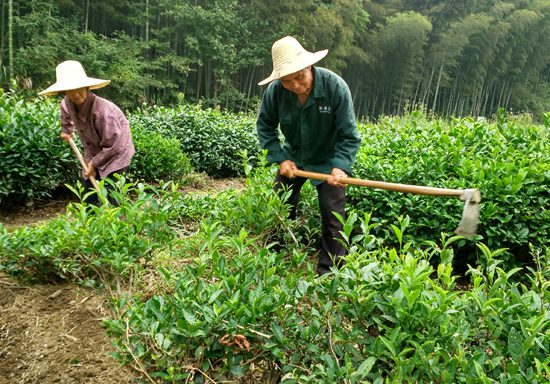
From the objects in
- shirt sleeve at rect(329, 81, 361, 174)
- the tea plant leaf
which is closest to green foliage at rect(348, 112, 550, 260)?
shirt sleeve at rect(329, 81, 361, 174)

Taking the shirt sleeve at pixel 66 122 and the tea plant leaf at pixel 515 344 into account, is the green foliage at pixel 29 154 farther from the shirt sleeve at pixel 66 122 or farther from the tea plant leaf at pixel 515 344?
the tea plant leaf at pixel 515 344

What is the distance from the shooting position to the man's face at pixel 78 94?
3514 millimetres

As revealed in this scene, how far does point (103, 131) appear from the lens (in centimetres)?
362

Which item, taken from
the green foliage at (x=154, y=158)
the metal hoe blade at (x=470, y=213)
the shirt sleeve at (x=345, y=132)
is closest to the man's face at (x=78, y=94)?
the shirt sleeve at (x=345, y=132)

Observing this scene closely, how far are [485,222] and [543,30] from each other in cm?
4382

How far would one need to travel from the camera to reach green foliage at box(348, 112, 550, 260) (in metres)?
3.27

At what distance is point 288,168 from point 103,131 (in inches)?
65.5

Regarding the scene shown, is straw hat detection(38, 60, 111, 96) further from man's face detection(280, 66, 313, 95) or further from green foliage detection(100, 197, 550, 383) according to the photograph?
green foliage detection(100, 197, 550, 383)

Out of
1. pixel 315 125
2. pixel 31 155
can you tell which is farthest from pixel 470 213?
pixel 31 155

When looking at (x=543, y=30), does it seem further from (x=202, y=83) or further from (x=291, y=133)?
(x=291, y=133)

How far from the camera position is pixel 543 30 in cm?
3822

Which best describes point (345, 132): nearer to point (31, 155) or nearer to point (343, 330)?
point (343, 330)

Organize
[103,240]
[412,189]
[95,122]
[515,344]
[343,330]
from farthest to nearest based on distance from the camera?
[95,122] → [412,189] → [103,240] → [343,330] → [515,344]

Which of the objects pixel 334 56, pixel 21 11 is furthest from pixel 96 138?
pixel 334 56
